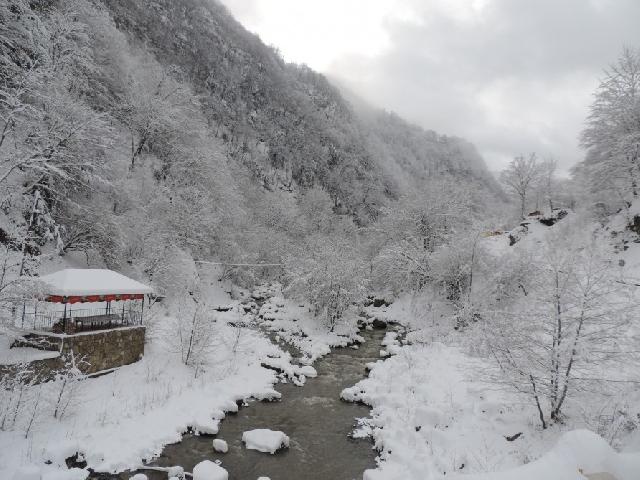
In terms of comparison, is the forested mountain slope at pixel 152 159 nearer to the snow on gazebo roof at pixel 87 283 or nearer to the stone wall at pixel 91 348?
the snow on gazebo roof at pixel 87 283

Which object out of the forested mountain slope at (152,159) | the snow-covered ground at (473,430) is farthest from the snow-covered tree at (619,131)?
the snow-covered ground at (473,430)

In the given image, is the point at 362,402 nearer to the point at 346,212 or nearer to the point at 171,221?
the point at 171,221

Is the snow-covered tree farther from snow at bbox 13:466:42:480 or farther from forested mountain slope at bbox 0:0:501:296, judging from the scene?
snow at bbox 13:466:42:480

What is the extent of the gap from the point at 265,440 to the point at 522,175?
49.5 metres

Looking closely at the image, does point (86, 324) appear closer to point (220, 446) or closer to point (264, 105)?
point (220, 446)

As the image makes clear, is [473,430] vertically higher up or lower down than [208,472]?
higher up

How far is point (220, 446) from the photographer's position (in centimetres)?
1112

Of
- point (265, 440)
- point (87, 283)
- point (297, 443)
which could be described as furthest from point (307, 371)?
point (87, 283)

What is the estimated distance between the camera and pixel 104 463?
969 cm

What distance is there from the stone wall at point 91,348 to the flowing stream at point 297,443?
571cm

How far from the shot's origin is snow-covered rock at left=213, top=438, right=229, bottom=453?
1110 centimetres

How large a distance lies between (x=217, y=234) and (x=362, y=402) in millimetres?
24663

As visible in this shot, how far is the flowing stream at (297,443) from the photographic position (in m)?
10.3

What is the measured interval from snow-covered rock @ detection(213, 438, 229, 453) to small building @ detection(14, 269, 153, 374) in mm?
5660
